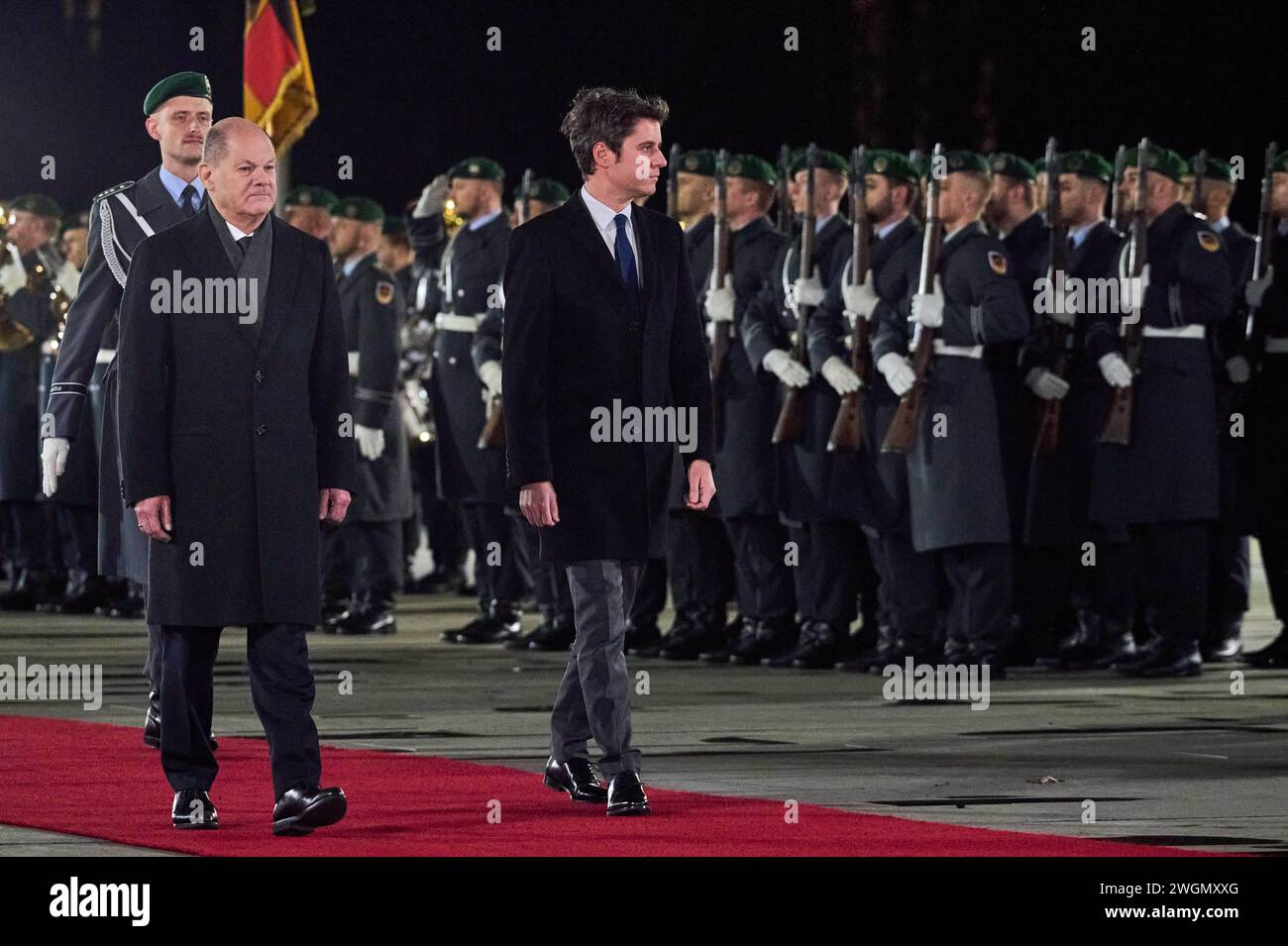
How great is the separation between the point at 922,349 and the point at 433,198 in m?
4.35

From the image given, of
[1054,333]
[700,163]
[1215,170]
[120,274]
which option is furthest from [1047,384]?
[120,274]

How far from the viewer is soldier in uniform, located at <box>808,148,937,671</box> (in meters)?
11.3

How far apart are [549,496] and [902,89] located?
11.7 metres

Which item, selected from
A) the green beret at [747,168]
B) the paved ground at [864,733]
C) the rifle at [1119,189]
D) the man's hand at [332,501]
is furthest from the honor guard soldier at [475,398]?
the man's hand at [332,501]

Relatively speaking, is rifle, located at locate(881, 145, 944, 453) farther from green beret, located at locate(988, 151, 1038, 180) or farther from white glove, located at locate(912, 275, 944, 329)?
green beret, located at locate(988, 151, 1038, 180)

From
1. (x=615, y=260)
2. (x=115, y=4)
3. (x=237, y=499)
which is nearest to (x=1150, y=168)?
(x=615, y=260)

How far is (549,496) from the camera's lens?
729 centimetres

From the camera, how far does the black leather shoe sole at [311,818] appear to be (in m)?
6.73

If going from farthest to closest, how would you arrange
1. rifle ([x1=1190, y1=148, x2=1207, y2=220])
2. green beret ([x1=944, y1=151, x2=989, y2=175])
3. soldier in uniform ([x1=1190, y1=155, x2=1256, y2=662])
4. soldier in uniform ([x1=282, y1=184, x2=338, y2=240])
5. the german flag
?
the german flag → soldier in uniform ([x1=282, y1=184, x2=338, y2=240]) → rifle ([x1=1190, y1=148, x2=1207, y2=220]) → soldier in uniform ([x1=1190, y1=155, x2=1256, y2=662]) → green beret ([x1=944, y1=151, x2=989, y2=175])

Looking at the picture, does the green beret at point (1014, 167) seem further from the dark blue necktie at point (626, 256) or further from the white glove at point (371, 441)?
the dark blue necktie at point (626, 256)

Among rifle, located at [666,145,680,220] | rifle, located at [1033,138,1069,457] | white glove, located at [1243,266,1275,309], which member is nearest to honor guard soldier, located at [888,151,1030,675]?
rifle, located at [1033,138,1069,457]

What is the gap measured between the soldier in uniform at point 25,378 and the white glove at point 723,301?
5092mm

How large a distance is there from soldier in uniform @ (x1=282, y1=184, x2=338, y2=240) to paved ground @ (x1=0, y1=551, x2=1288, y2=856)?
2.23 meters
